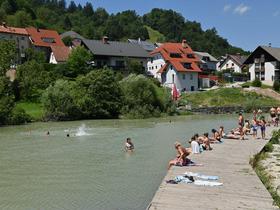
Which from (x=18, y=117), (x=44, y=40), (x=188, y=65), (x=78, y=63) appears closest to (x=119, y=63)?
(x=188, y=65)

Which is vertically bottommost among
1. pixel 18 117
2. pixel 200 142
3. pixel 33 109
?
pixel 200 142

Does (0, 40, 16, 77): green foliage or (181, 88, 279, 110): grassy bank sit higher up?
(0, 40, 16, 77): green foliage

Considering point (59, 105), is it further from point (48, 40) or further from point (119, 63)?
point (48, 40)

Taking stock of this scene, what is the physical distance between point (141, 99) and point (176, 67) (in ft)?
98.3

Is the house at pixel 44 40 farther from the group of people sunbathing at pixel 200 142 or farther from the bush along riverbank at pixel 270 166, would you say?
the bush along riverbank at pixel 270 166

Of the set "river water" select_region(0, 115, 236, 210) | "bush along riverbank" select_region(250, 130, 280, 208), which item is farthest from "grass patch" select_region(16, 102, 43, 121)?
"bush along riverbank" select_region(250, 130, 280, 208)

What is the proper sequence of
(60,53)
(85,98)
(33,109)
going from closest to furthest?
(85,98) → (33,109) → (60,53)

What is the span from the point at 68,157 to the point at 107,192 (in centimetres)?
1079

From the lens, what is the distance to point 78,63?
8519 centimetres

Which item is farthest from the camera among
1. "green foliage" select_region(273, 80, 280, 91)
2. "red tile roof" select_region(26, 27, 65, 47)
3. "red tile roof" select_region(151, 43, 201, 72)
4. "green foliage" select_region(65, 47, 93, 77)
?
"red tile roof" select_region(26, 27, 65, 47)

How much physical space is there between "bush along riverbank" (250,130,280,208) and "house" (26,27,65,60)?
93067mm

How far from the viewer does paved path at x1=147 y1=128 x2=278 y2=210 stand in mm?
13383

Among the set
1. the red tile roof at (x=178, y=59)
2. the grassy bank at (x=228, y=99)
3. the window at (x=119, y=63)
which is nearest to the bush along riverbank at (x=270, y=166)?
the grassy bank at (x=228, y=99)

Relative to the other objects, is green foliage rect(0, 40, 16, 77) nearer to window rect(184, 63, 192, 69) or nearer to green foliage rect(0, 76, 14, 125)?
green foliage rect(0, 76, 14, 125)
